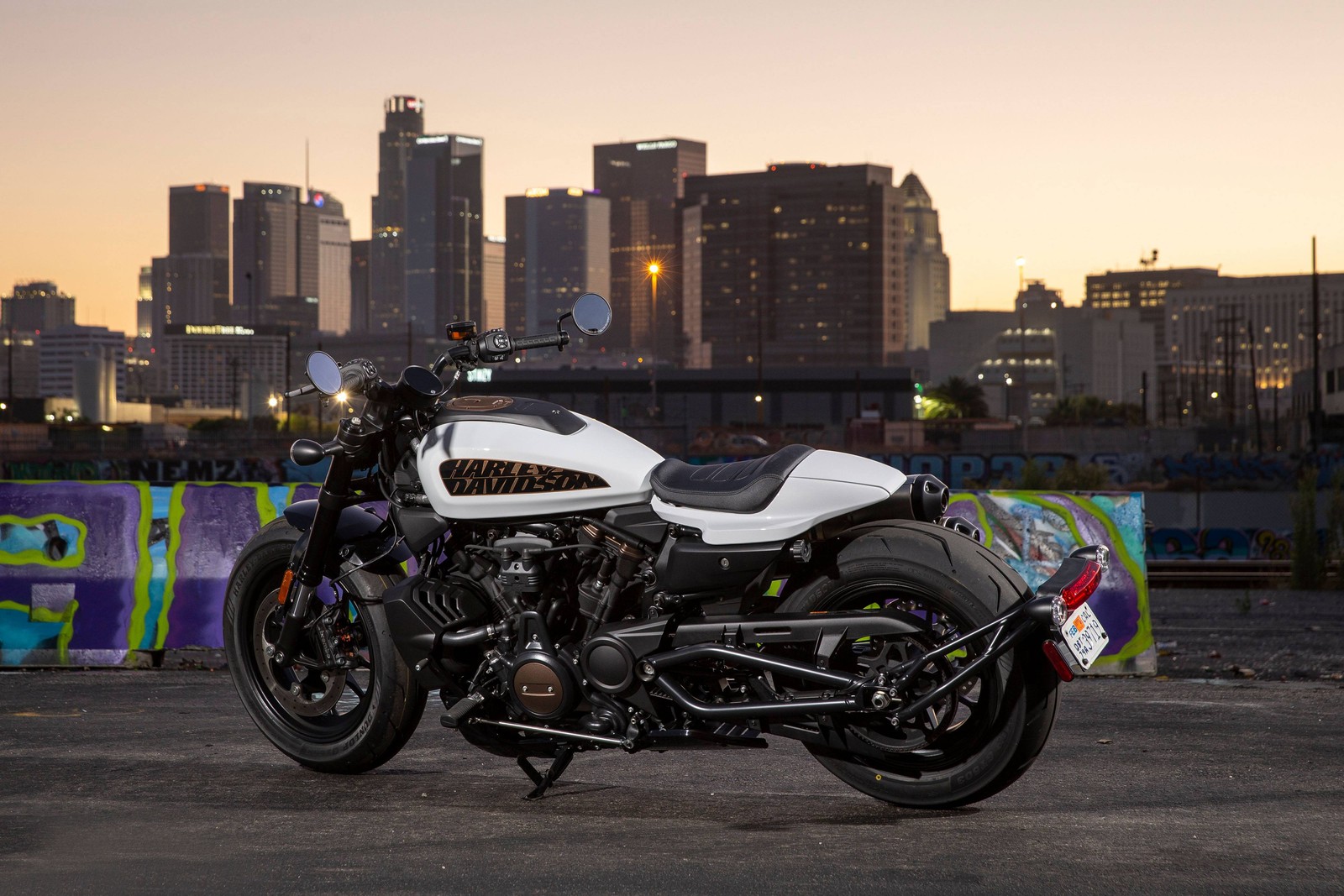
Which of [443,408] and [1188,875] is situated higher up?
[443,408]

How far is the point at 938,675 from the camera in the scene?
4.96 m

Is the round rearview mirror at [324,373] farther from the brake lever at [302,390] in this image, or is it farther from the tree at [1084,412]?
the tree at [1084,412]

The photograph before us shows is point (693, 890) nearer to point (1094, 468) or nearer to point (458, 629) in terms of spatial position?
point (458, 629)

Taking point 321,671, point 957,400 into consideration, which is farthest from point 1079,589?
point 957,400

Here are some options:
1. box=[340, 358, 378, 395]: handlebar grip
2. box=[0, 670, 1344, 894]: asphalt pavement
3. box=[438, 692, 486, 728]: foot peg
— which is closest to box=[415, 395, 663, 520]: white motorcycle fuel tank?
box=[340, 358, 378, 395]: handlebar grip

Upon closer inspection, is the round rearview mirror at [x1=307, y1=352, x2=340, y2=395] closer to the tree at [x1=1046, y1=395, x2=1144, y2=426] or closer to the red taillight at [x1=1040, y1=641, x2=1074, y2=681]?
the red taillight at [x1=1040, y1=641, x2=1074, y2=681]

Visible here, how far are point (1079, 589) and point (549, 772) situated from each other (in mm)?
2066

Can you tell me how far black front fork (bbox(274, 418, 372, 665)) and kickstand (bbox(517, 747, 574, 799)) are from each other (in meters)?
1.24

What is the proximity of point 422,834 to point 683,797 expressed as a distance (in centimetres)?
109

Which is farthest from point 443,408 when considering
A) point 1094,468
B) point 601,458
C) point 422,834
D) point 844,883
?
point 1094,468

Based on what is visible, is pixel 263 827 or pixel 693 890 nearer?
pixel 693 890

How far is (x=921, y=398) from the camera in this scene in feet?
474

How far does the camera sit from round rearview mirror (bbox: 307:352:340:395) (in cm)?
548

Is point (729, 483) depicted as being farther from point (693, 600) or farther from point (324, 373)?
point (324, 373)
